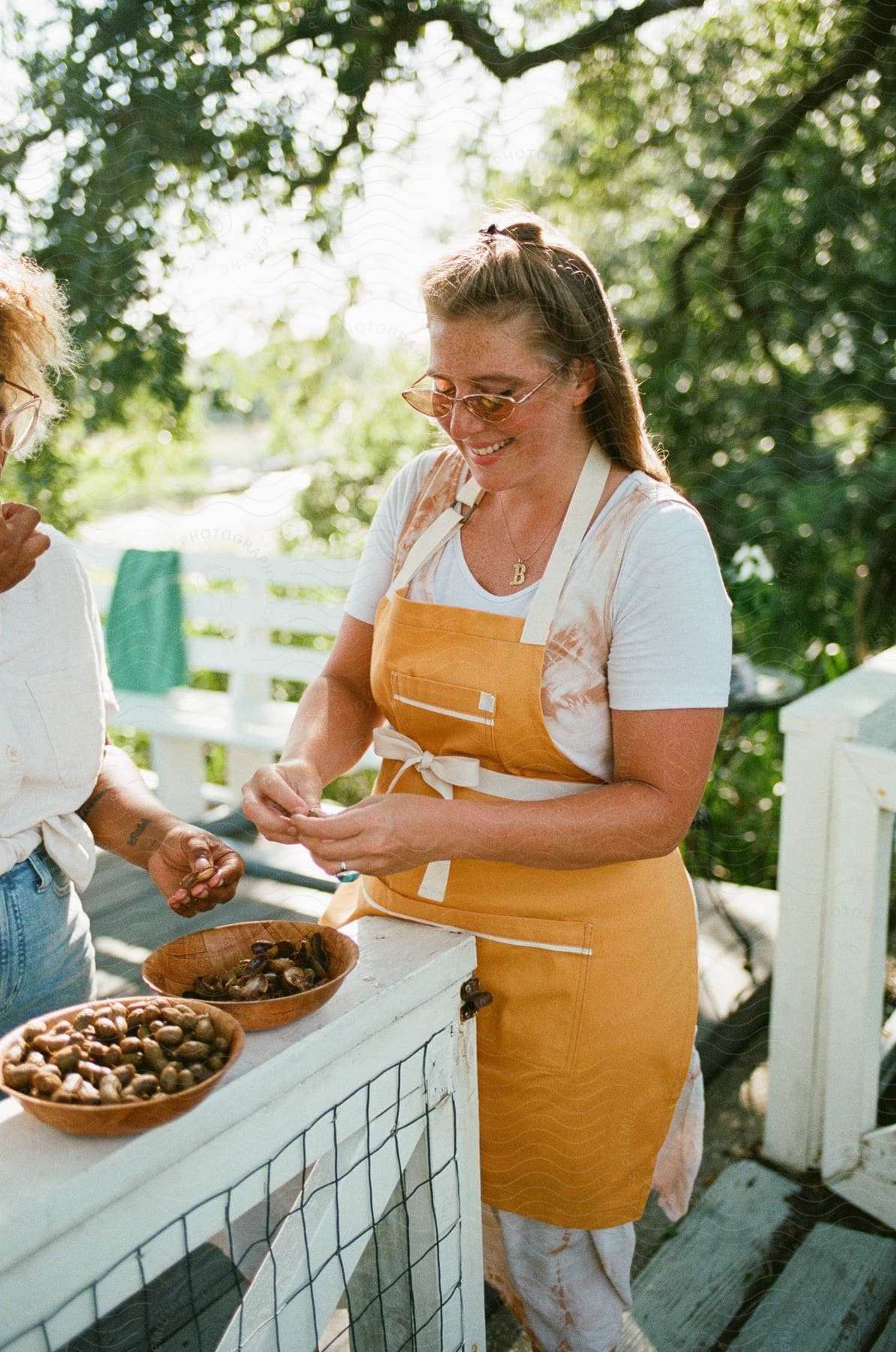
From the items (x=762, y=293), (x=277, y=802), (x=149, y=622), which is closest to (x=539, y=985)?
(x=277, y=802)

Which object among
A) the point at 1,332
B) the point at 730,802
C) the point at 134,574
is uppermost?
the point at 1,332

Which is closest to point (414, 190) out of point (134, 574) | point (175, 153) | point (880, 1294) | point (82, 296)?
point (175, 153)

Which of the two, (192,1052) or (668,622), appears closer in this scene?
(192,1052)

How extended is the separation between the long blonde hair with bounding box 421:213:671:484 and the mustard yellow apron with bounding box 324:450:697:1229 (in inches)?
2.4

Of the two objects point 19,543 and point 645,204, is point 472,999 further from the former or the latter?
point 645,204

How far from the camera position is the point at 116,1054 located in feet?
2.91

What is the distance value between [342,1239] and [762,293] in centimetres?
360

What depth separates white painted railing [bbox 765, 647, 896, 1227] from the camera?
2055 millimetres

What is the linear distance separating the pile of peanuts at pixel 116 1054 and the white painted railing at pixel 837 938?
149 cm

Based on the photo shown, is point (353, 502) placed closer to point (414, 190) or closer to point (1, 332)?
point (414, 190)

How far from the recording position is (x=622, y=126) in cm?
371

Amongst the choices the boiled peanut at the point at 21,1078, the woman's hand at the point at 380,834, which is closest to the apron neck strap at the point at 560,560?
the woman's hand at the point at 380,834

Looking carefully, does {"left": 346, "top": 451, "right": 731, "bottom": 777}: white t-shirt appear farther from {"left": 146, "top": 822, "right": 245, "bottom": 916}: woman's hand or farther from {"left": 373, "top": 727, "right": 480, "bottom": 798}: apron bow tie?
{"left": 146, "top": 822, "right": 245, "bottom": 916}: woman's hand

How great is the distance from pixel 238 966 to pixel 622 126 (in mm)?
3525
